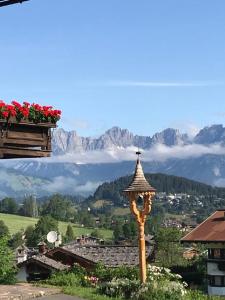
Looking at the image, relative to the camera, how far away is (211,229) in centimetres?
4400

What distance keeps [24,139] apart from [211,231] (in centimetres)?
3193

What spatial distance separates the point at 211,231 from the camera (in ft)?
143

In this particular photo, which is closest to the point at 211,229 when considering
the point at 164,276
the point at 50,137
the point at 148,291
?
the point at 164,276

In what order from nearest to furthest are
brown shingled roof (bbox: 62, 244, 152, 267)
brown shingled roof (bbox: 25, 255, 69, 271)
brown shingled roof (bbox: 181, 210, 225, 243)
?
brown shingled roof (bbox: 25, 255, 69, 271), brown shingled roof (bbox: 181, 210, 225, 243), brown shingled roof (bbox: 62, 244, 152, 267)

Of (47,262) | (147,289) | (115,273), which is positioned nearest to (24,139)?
(147,289)

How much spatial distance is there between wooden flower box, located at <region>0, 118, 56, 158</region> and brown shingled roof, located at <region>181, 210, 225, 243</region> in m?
29.1

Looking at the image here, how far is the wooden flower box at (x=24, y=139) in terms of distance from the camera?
13.5 meters

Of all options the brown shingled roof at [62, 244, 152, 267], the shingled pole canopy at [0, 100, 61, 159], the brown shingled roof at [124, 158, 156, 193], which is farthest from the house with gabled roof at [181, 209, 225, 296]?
the shingled pole canopy at [0, 100, 61, 159]

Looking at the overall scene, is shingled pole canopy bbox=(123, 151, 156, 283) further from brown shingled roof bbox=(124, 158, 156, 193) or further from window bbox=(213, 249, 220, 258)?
window bbox=(213, 249, 220, 258)

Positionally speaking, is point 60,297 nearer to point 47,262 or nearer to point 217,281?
point 47,262

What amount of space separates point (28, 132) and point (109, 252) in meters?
35.0

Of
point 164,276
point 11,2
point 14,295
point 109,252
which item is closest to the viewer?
point 11,2

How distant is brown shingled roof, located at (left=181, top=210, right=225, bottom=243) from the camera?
42.2 m

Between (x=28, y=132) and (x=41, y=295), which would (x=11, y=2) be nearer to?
(x=28, y=132)
